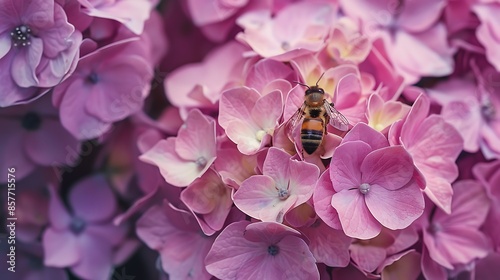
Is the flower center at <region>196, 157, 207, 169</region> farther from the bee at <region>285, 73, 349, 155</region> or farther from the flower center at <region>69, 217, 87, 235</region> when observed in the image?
the flower center at <region>69, 217, 87, 235</region>

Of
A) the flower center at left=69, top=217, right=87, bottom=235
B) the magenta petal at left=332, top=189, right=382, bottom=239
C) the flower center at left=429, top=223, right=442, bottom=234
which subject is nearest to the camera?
→ the magenta petal at left=332, top=189, right=382, bottom=239

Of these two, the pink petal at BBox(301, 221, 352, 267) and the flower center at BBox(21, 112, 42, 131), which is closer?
the pink petal at BBox(301, 221, 352, 267)

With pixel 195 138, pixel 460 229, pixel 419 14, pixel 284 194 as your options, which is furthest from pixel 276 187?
pixel 419 14

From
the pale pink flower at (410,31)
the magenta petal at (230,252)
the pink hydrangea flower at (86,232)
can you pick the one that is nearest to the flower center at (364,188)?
the magenta petal at (230,252)

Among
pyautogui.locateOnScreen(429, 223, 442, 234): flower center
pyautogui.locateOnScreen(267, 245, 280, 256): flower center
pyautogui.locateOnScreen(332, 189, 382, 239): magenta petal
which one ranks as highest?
pyautogui.locateOnScreen(332, 189, 382, 239): magenta petal

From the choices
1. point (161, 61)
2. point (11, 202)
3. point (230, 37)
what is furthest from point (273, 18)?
point (11, 202)

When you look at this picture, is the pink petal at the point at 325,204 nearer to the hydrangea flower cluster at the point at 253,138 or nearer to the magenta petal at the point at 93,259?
the hydrangea flower cluster at the point at 253,138

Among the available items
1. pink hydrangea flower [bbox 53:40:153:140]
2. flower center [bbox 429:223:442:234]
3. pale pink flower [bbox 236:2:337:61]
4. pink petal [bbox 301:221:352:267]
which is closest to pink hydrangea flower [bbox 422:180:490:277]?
flower center [bbox 429:223:442:234]

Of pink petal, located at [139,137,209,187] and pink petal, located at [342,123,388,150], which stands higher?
pink petal, located at [342,123,388,150]
